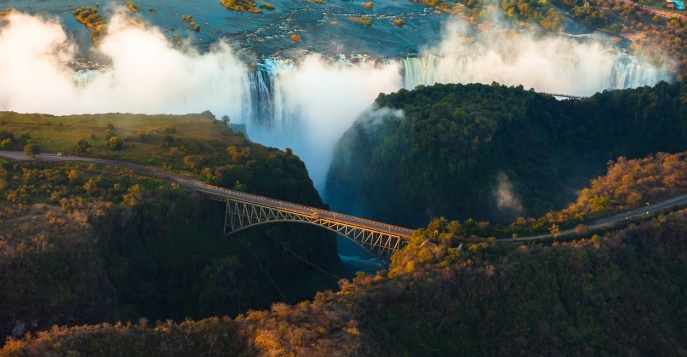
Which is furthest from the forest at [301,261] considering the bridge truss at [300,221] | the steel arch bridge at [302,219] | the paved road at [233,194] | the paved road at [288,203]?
the bridge truss at [300,221]

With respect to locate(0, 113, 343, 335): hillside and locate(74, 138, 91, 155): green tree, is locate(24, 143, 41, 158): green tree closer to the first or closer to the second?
locate(0, 113, 343, 335): hillside

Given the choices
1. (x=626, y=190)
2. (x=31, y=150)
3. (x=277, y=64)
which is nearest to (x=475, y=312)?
(x=626, y=190)

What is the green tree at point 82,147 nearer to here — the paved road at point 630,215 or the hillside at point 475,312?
the hillside at point 475,312

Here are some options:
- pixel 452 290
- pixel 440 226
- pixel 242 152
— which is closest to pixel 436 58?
pixel 242 152

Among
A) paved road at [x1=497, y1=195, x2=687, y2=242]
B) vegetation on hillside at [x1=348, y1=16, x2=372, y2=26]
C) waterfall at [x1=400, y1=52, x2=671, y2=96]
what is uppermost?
vegetation on hillside at [x1=348, y1=16, x2=372, y2=26]

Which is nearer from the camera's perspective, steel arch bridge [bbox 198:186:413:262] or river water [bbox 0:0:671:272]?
steel arch bridge [bbox 198:186:413:262]

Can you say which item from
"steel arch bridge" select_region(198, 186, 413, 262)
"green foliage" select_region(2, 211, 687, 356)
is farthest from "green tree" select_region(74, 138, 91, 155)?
"green foliage" select_region(2, 211, 687, 356)

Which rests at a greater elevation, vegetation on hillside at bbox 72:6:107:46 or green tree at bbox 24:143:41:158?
vegetation on hillside at bbox 72:6:107:46

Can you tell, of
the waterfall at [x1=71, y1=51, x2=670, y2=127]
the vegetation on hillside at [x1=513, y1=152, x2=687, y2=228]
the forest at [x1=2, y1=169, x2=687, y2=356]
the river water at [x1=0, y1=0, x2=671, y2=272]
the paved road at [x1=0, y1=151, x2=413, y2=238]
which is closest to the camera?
the forest at [x1=2, y1=169, x2=687, y2=356]
